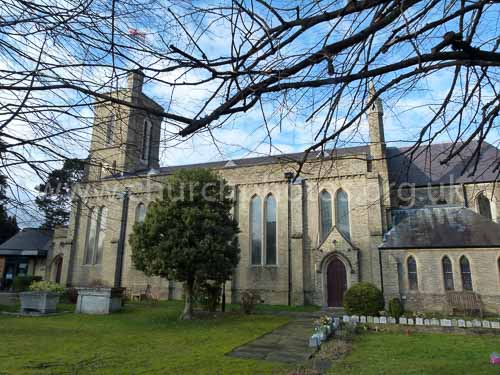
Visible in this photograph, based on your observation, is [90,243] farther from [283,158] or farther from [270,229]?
[283,158]

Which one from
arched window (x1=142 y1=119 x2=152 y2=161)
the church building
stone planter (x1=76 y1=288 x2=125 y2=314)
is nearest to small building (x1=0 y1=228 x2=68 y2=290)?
the church building

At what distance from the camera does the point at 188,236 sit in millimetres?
14836

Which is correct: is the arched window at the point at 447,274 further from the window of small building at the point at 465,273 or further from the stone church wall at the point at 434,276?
the window of small building at the point at 465,273

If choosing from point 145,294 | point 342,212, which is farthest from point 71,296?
point 342,212

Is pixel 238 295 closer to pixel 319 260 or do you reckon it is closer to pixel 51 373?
pixel 319 260

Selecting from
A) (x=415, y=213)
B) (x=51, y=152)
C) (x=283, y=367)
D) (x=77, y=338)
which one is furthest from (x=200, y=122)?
(x=415, y=213)

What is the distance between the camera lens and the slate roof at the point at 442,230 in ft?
58.7

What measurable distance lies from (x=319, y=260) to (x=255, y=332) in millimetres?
9928

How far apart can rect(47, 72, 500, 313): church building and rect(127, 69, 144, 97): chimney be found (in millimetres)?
12547

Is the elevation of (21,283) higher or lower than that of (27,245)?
lower

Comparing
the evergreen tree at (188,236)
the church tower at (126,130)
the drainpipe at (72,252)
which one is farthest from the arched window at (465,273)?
the drainpipe at (72,252)

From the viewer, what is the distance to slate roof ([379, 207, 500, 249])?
17906 mm

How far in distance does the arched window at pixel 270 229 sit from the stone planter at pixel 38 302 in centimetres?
1288

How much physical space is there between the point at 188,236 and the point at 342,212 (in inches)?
464
